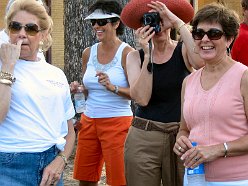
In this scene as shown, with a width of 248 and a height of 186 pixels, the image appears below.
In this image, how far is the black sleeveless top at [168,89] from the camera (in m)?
4.10

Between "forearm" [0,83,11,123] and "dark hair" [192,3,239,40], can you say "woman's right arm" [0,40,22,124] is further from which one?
"dark hair" [192,3,239,40]

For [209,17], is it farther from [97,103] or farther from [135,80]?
[97,103]

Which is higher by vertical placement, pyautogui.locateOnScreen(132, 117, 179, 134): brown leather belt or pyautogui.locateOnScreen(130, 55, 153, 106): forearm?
pyautogui.locateOnScreen(130, 55, 153, 106): forearm

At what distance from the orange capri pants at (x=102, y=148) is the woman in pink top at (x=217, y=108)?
176 centimetres

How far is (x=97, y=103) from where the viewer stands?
5.20 m

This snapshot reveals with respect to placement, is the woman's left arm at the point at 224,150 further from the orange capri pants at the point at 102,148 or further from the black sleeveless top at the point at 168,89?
the orange capri pants at the point at 102,148

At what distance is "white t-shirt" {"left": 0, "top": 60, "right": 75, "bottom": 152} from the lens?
3252 mm

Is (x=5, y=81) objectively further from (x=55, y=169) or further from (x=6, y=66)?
(x=55, y=169)

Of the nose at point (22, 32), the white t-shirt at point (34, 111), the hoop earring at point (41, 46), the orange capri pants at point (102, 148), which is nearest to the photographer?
the white t-shirt at point (34, 111)

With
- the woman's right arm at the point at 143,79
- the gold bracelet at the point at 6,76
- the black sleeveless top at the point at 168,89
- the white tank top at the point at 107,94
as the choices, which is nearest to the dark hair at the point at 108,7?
the white tank top at the point at 107,94

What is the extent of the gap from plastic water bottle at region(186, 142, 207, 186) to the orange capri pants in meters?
1.83

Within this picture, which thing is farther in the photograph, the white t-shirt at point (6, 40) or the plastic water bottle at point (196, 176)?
the white t-shirt at point (6, 40)

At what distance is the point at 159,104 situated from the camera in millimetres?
4152

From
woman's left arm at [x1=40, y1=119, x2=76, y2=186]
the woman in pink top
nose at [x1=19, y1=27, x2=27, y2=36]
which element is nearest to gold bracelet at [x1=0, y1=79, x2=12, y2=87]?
nose at [x1=19, y1=27, x2=27, y2=36]
